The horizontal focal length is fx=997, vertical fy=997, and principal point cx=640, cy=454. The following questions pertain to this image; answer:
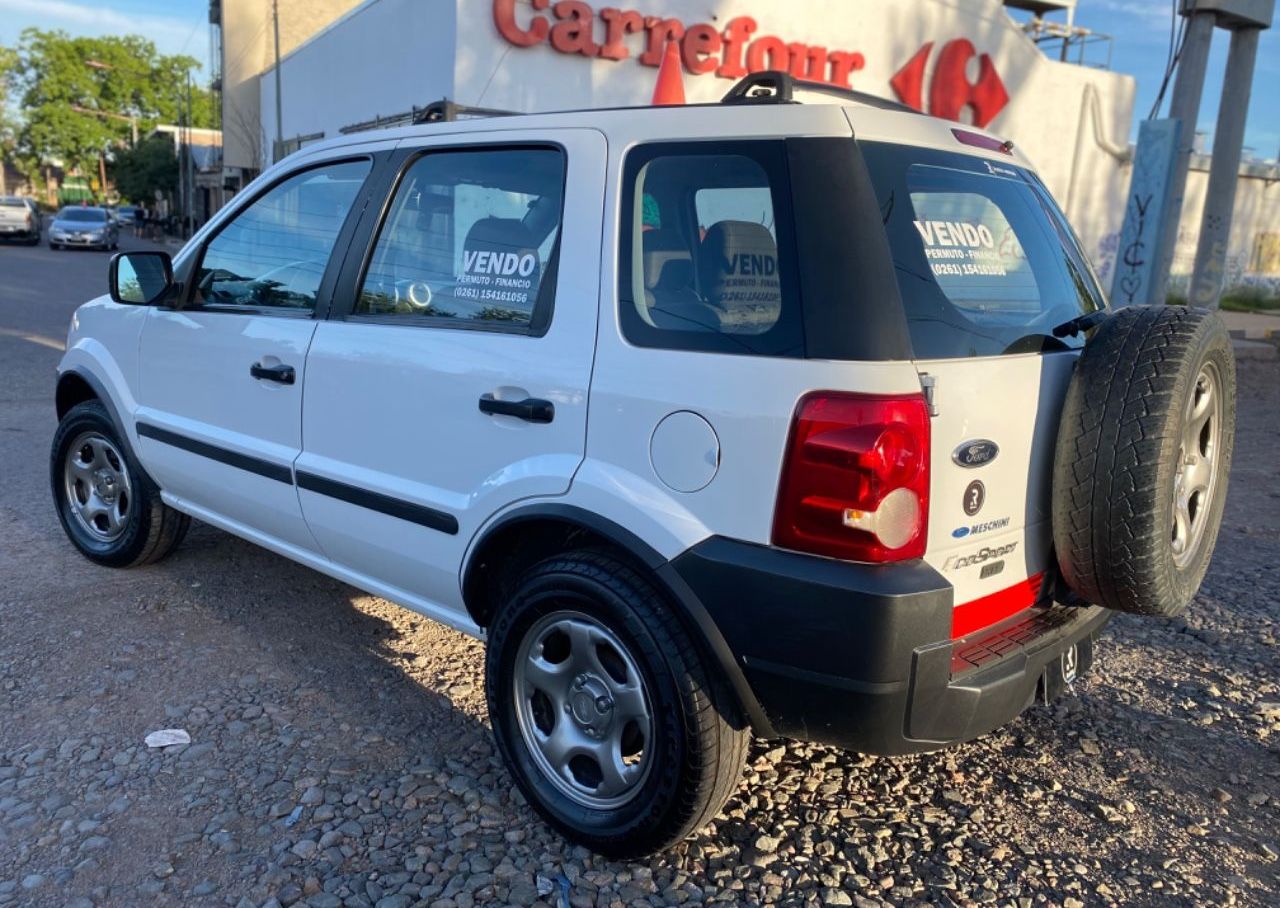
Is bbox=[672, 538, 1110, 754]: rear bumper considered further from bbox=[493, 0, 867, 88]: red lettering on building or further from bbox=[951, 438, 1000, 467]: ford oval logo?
bbox=[493, 0, 867, 88]: red lettering on building

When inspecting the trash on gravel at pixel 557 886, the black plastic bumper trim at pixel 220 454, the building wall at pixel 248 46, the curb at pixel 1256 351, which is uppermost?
the building wall at pixel 248 46

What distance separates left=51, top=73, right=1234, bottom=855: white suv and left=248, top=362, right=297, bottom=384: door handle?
0.06 m

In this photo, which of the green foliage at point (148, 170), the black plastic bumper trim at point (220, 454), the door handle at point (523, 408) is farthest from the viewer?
the green foliage at point (148, 170)

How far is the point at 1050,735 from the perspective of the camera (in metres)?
3.39

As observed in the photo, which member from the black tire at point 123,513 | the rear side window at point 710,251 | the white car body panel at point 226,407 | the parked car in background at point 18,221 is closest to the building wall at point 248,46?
the parked car in background at point 18,221

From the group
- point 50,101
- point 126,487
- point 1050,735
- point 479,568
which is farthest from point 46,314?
point 50,101

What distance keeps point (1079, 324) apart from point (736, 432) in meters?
1.16

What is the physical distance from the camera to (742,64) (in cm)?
1586

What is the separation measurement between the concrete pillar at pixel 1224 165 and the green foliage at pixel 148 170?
44935 millimetres

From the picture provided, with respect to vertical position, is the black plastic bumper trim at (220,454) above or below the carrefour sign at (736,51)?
below

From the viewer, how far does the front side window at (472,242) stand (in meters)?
2.81

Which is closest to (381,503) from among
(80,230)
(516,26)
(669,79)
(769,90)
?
(769,90)

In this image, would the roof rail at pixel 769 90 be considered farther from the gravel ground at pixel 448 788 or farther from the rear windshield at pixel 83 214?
the rear windshield at pixel 83 214

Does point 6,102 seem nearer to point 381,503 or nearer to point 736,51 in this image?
point 736,51
